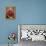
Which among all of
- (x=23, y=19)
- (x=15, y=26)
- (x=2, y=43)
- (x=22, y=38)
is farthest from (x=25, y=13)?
(x=2, y=43)

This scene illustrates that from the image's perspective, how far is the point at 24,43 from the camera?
10.8 feet

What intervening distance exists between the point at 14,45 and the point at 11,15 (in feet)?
2.45

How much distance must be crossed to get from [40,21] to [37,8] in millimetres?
334

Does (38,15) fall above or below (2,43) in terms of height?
above

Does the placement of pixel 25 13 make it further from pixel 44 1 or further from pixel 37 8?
pixel 44 1

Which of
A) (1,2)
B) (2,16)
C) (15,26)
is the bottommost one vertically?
(15,26)

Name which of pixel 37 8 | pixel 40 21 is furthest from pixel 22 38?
pixel 37 8

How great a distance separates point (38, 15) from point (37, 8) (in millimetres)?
177

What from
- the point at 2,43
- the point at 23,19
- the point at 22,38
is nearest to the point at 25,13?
the point at 23,19

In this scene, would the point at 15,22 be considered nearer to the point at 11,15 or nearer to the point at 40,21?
the point at 11,15

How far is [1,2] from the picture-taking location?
3467 millimetres

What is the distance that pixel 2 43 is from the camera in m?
3.39

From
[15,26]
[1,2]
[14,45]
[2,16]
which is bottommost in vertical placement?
[14,45]

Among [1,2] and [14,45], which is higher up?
[1,2]
